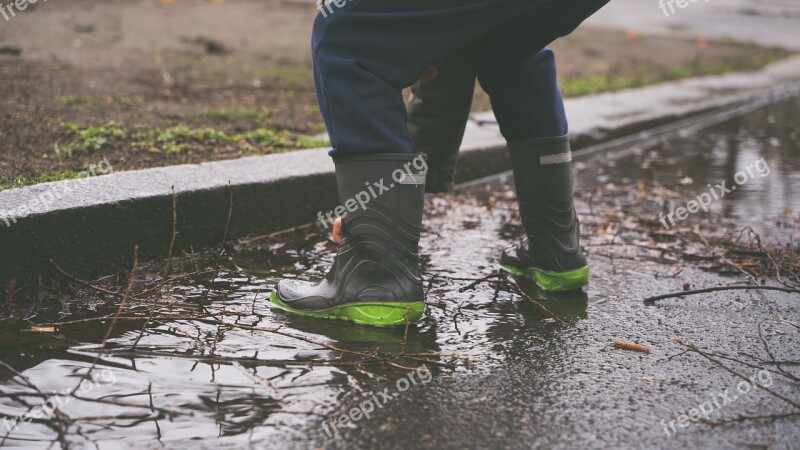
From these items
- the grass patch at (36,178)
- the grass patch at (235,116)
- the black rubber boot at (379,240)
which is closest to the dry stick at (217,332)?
the black rubber boot at (379,240)

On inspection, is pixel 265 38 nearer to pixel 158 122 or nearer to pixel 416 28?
pixel 158 122

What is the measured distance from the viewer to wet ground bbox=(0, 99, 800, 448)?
5.79ft

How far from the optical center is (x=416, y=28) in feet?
7.27

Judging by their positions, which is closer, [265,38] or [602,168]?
[602,168]

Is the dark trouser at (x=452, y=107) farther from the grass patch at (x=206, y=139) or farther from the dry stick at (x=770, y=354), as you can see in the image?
the grass patch at (x=206, y=139)

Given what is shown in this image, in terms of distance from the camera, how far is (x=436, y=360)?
214 centimetres

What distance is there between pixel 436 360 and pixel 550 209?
790mm

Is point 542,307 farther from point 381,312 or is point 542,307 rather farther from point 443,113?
point 443,113

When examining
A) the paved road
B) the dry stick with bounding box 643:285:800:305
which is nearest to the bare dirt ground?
the dry stick with bounding box 643:285:800:305

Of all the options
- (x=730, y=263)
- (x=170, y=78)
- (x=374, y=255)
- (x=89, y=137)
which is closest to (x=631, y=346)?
(x=374, y=255)

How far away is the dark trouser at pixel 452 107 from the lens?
2.67 m

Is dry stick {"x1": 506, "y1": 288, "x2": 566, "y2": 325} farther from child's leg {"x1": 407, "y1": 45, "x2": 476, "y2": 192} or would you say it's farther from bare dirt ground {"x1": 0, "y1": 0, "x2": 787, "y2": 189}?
bare dirt ground {"x1": 0, "y1": 0, "x2": 787, "y2": 189}

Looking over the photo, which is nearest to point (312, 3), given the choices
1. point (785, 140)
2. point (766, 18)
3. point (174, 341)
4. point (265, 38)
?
point (265, 38)

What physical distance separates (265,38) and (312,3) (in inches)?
155
